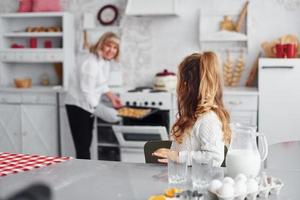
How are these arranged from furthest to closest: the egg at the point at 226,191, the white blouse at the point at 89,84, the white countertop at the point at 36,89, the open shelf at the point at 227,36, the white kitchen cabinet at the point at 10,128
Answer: the white kitchen cabinet at the point at 10,128 → the white countertop at the point at 36,89 → the open shelf at the point at 227,36 → the white blouse at the point at 89,84 → the egg at the point at 226,191

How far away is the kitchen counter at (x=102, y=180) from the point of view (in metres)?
1.79

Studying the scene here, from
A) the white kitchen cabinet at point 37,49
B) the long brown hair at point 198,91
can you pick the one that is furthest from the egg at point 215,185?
the white kitchen cabinet at point 37,49

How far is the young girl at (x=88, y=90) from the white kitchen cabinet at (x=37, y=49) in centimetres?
77

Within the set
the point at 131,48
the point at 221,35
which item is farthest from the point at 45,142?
the point at 221,35

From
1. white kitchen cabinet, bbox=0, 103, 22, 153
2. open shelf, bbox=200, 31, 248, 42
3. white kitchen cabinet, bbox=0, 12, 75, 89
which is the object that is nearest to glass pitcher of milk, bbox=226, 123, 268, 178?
open shelf, bbox=200, 31, 248, 42

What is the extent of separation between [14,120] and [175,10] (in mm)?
2013

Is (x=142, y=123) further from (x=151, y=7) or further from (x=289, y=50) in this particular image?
(x=289, y=50)

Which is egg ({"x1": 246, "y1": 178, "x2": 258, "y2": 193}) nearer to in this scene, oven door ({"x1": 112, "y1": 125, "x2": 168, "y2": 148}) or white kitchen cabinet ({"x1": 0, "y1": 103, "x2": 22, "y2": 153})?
oven door ({"x1": 112, "y1": 125, "x2": 168, "y2": 148})

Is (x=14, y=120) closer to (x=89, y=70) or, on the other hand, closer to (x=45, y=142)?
(x=45, y=142)

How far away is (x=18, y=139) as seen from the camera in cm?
528

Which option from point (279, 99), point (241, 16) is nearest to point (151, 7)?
point (241, 16)

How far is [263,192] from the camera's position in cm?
172

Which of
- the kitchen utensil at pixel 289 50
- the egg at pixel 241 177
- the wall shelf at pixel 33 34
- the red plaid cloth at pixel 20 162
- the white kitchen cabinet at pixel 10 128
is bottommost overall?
the white kitchen cabinet at pixel 10 128

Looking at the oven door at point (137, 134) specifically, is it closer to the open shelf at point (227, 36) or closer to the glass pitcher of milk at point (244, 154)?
the open shelf at point (227, 36)
